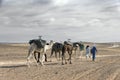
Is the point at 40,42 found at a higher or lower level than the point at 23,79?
higher

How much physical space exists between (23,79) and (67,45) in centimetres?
1136

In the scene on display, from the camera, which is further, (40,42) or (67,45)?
(67,45)

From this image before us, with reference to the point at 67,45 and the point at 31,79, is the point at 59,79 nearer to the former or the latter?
the point at 31,79

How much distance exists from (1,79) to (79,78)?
4199 mm

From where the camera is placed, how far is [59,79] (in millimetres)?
19141

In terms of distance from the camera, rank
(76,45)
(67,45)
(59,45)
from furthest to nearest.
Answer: (76,45) < (59,45) < (67,45)

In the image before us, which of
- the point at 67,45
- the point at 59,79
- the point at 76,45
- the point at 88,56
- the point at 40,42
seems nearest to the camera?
the point at 59,79

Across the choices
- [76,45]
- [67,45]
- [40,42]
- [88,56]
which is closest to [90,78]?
[40,42]

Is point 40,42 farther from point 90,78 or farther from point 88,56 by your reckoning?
point 88,56

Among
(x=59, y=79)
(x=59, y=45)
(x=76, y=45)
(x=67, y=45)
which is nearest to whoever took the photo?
(x=59, y=79)

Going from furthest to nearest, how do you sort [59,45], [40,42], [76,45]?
[76,45]
[59,45]
[40,42]

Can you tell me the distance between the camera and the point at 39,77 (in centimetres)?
2005

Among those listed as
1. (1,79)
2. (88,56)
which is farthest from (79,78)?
(88,56)

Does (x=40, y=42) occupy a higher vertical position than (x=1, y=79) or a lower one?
higher
